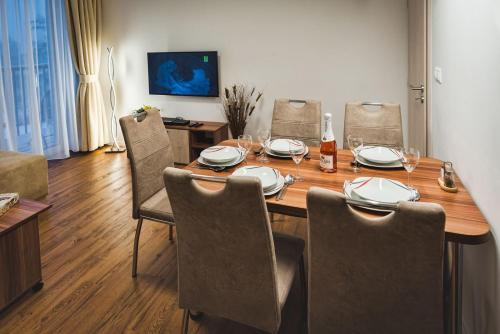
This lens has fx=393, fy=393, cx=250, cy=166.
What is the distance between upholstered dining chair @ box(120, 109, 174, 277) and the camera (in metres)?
2.23

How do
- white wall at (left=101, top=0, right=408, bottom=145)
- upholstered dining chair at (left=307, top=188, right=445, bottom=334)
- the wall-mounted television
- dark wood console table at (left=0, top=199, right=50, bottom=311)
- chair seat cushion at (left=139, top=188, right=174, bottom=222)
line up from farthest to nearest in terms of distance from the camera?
the wall-mounted television
white wall at (left=101, top=0, right=408, bottom=145)
chair seat cushion at (left=139, top=188, right=174, bottom=222)
dark wood console table at (left=0, top=199, right=50, bottom=311)
upholstered dining chair at (left=307, top=188, right=445, bottom=334)

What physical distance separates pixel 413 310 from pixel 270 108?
11.8 feet

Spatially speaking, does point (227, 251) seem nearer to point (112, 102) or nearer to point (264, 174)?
point (264, 174)

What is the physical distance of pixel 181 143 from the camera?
4.59 metres

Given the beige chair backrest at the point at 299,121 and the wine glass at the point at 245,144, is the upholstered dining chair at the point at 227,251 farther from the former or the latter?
the beige chair backrest at the point at 299,121

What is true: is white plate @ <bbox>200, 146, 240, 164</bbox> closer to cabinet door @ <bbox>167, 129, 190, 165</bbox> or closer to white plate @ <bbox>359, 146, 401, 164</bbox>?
white plate @ <bbox>359, 146, 401, 164</bbox>

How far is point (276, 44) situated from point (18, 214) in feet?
10.6

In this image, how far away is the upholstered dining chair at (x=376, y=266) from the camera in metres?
1.13

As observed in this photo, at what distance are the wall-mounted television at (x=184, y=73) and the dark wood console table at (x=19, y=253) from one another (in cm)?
288

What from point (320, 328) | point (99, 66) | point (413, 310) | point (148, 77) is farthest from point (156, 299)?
point (99, 66)

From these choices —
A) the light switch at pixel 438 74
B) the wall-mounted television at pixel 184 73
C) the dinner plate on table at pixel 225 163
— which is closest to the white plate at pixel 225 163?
the dinner plate on table at pixel 225 163

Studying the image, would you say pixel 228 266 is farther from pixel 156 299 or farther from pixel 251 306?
pixel 156 299

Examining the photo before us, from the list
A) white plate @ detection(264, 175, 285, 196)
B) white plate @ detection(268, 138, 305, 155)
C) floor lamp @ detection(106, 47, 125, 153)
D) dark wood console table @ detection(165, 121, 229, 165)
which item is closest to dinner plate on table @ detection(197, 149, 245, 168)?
white plate @ detection(268, 138, 305, 155)

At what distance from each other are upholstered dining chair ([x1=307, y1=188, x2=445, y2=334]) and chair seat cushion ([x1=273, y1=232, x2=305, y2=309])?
8.4 inches
